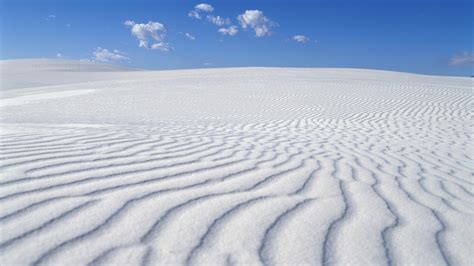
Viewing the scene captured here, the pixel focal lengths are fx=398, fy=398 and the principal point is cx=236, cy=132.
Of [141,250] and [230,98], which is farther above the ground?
[141,250]

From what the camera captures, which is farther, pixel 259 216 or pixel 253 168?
pixel 253 168

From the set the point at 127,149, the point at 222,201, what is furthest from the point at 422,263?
the point at 127,149

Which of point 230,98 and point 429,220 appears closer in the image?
point 429,220

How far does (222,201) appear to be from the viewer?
8.45 ft

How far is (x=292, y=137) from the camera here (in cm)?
576

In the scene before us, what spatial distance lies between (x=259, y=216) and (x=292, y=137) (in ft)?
11.4

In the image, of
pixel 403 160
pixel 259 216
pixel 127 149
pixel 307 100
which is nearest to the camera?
pixel 259 216

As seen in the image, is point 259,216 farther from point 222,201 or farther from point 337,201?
point 337,201

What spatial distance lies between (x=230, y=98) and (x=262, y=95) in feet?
4.80

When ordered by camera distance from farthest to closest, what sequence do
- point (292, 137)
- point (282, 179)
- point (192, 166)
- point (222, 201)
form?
point (292, 137), point (192, 166), point (282, 179), point (222, 201)

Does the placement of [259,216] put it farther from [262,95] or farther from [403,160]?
[262,95]

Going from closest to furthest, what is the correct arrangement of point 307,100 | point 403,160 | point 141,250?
1. point 141,250
2. point 403,160
3. point 307,100

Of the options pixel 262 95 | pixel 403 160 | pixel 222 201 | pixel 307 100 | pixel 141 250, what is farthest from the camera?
pixel 262 95

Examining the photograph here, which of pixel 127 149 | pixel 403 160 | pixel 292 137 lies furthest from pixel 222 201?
pixel 292 137
